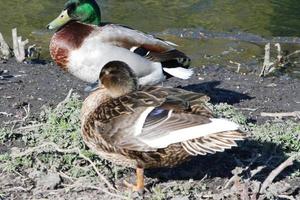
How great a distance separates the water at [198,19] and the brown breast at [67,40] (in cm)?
356

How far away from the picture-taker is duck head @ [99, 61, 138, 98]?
5.41 metres

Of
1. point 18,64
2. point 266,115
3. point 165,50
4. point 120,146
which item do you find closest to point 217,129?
point 120,146

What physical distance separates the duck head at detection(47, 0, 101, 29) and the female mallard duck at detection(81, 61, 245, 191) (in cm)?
277

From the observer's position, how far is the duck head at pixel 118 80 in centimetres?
541

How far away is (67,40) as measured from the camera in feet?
25.1

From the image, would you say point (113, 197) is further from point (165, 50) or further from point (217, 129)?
point (165, 50)

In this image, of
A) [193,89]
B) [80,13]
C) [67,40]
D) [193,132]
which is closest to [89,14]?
[80,13]

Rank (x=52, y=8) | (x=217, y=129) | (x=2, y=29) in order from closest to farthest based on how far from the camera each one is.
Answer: (x=217, y=129) → (x=2, y=29) → (x=52, y=8)

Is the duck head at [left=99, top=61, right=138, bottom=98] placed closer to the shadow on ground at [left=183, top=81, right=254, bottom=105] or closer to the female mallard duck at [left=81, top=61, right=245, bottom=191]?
the female mallard duck at [left=81, top=61, right=245, bottom=191]

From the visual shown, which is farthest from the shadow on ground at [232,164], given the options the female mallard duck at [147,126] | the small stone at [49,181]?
the small stone at [49,181]

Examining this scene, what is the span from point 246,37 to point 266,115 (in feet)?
18.4

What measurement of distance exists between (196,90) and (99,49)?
1.59 meters

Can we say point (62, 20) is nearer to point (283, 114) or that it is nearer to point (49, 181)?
point (283, 114)

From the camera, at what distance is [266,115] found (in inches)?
290
